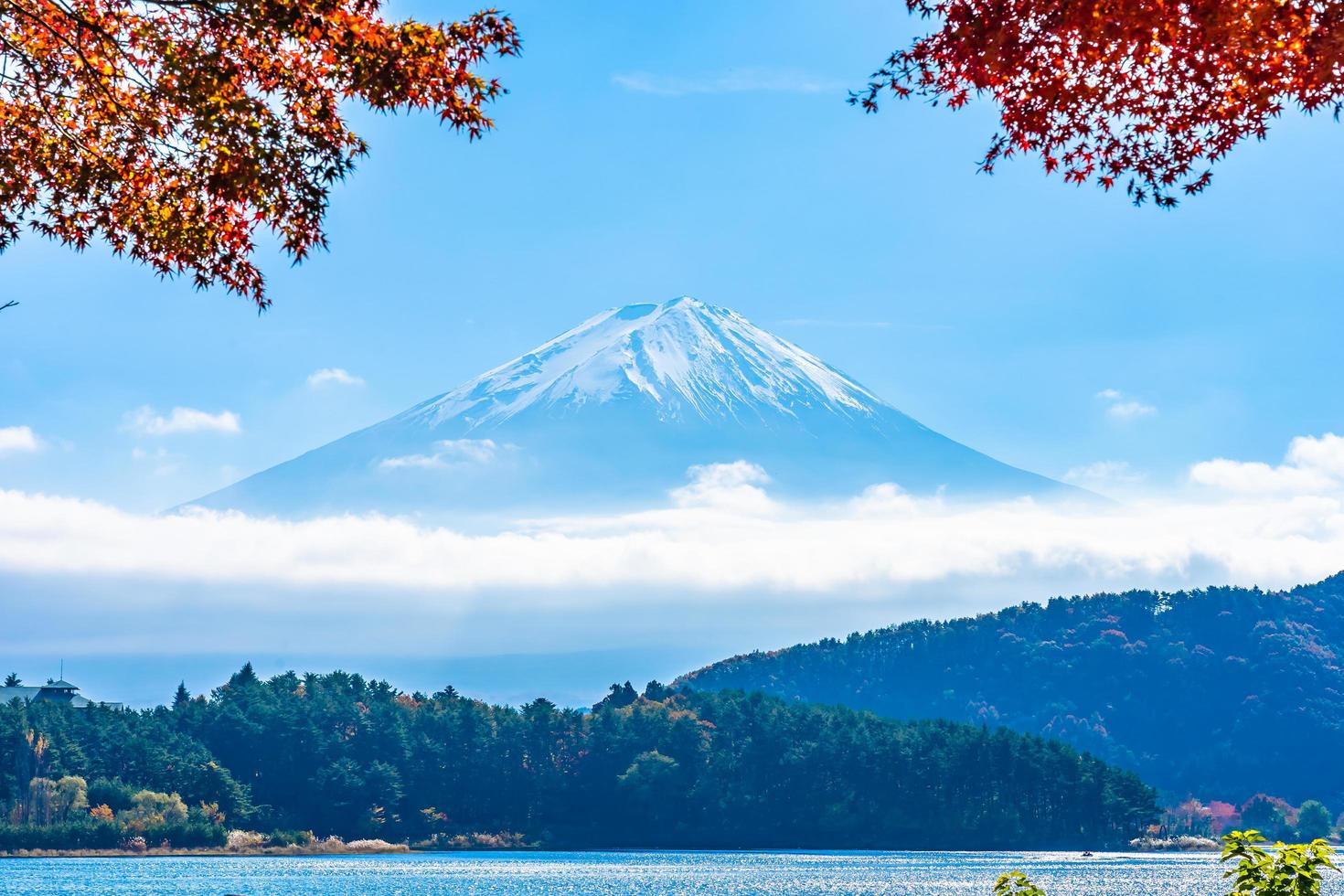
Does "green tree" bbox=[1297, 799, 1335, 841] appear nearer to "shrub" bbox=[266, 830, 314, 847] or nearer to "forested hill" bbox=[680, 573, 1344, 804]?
"forested hill" bbox=[680, 573, 1344, 804]

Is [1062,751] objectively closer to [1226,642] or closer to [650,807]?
[650,807]

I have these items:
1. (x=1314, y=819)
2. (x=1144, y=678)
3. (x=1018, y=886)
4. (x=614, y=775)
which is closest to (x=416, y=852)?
(x=614, y=775)

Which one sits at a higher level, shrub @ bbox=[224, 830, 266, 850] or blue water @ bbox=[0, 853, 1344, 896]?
shrub @ bbox=[224, 830, 266, 850]

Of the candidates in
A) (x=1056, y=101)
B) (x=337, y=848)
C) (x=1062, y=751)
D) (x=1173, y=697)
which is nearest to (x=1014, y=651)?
(x=1173, y=697)

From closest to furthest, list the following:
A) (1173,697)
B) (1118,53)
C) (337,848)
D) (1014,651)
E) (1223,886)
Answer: (1118,53) → (1223,886) → (337,848) → (1173,697) → (1014,651)

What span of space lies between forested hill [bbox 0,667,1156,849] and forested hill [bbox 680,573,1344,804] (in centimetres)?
4613

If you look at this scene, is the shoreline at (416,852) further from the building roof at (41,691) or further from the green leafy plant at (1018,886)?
the green leafy plant at (1018,886)

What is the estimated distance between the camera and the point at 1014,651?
16625cm

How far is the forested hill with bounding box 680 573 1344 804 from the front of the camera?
448 feet

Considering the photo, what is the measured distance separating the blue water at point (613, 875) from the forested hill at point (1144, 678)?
44.9 metres

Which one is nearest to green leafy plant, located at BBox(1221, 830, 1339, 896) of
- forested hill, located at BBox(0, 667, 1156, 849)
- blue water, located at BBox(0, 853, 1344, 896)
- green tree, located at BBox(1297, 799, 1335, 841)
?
blue water, located at BBox(0, 853, 1344, 896)

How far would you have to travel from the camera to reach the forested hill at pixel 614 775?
303ft

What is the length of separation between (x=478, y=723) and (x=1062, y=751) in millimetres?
38842

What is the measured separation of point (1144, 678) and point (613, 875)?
9811 cm
